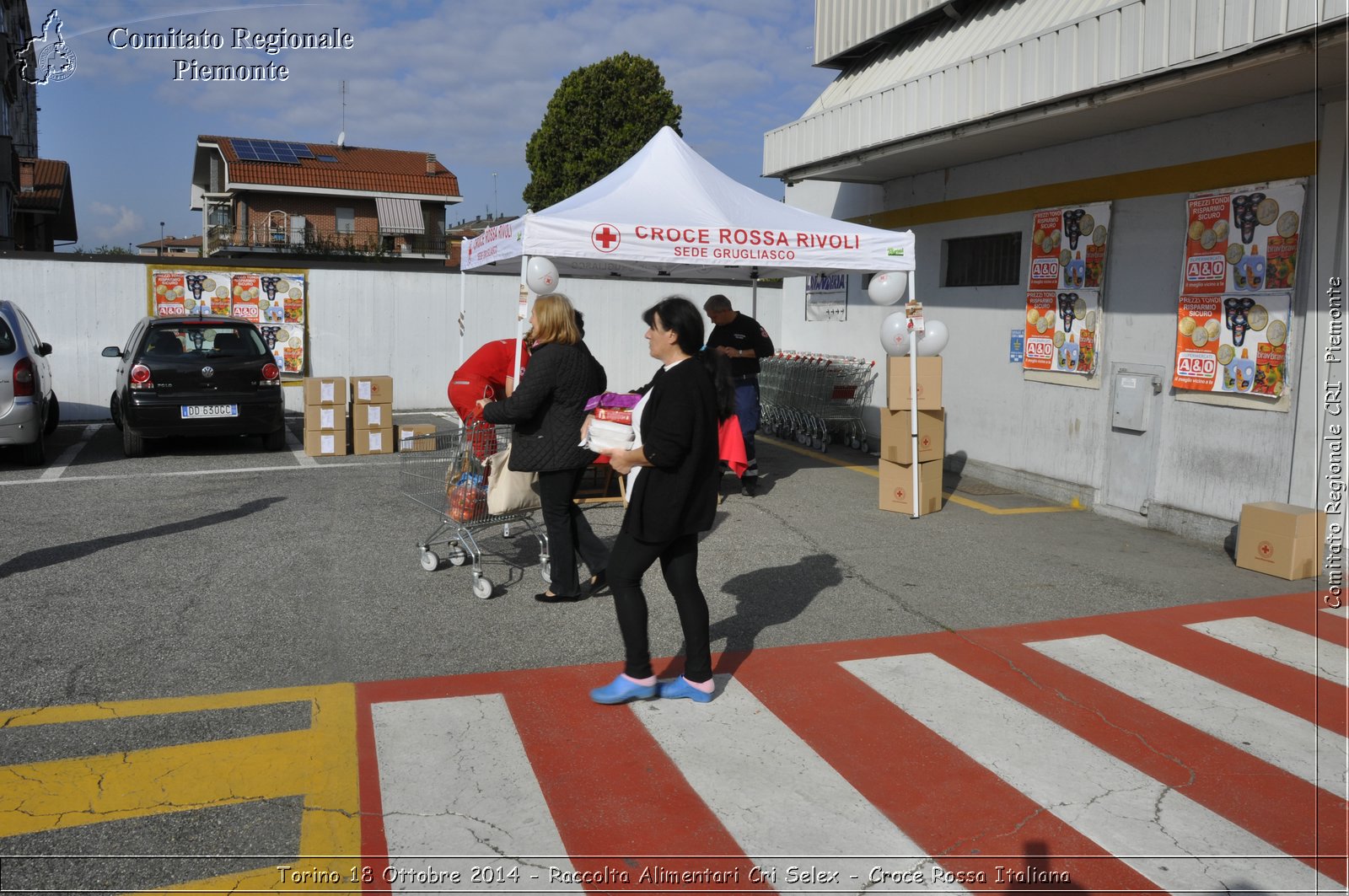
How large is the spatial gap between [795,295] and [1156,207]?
7.29 m

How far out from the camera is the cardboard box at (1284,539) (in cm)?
715

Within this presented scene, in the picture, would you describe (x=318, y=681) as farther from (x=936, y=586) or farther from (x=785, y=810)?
(x=936, y=586)

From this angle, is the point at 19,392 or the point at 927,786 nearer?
the point at 927,786

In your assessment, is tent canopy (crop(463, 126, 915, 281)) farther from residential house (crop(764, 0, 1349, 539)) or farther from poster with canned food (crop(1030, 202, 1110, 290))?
poster with canned food (crop(1030, 202, 1110, 290))

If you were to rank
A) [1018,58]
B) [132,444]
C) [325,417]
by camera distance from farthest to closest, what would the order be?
1. [325,417]
2. [132,444]
3. [1018,58]

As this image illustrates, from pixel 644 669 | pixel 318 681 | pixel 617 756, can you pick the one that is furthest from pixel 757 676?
pixel 318 681

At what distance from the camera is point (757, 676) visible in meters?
5.18

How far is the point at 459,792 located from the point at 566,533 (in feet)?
7.98

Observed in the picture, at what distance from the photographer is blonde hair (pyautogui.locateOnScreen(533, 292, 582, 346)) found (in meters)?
5.96

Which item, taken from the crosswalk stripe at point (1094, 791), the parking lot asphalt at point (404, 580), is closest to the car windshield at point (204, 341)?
the parking lot asphalt at point (404, 580)

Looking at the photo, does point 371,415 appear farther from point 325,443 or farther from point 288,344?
point 288,344

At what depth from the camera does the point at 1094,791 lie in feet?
13.1

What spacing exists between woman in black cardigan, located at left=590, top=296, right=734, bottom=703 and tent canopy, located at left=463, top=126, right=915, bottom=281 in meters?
3.77

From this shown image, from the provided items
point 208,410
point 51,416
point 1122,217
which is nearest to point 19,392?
point 208,410
